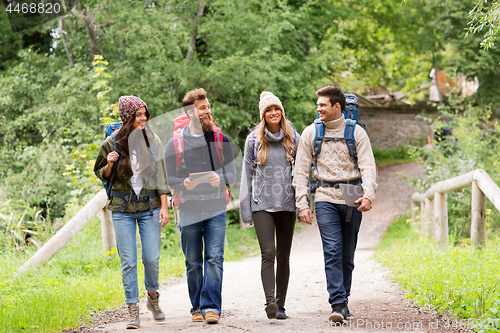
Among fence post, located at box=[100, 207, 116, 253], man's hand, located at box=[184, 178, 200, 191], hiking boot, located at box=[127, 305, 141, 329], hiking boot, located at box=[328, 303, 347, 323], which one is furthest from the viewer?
fence post, located at box=[100, 207, 116, 253]

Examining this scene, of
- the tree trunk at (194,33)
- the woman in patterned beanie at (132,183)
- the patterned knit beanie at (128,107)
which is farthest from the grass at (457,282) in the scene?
the tree trunk at (194,33)

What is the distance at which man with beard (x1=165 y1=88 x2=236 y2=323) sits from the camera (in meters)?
4.09

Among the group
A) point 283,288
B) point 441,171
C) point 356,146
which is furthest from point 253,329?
point 441,171

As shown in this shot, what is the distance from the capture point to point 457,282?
4.26m

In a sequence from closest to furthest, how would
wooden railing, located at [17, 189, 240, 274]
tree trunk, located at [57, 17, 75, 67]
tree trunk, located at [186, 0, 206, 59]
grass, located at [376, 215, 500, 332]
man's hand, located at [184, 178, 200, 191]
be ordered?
grass, located at [376, 215, 500, 332] → man's hand, located at [184, 178, 200, 191] → wooden railing, located at [17, 189, 240, 274] → tree trunk, located at [57, 17, 75, 67] → tree trunk, located at [186, 0, 206, 59]

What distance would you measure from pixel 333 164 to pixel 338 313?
1.16m

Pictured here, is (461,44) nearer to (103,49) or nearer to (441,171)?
(441,171)

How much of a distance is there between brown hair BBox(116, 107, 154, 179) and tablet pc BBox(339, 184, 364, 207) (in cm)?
157

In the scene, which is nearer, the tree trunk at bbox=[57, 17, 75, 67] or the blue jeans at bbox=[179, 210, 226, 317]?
the blue jeans at bbox=[179, 210, 226, 317]

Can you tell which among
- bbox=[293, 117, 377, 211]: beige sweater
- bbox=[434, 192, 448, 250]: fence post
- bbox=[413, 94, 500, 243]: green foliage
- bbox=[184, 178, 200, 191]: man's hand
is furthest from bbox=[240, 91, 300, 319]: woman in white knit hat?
bbox=[413, 94, 500, 243]: green foliage

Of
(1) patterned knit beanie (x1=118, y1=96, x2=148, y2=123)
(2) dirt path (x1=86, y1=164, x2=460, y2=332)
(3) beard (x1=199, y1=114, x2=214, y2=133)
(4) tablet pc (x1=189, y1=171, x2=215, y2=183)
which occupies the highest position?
(1) patterned knit beanie (x1=118, y1=96, x2=148, y2=123)

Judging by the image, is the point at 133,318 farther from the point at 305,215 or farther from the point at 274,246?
the point at 305,215

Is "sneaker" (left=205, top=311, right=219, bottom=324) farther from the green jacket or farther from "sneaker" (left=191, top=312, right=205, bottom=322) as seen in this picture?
the green jacket

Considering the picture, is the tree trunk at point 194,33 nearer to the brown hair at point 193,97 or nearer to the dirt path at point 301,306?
the dirt path at point 301,306
